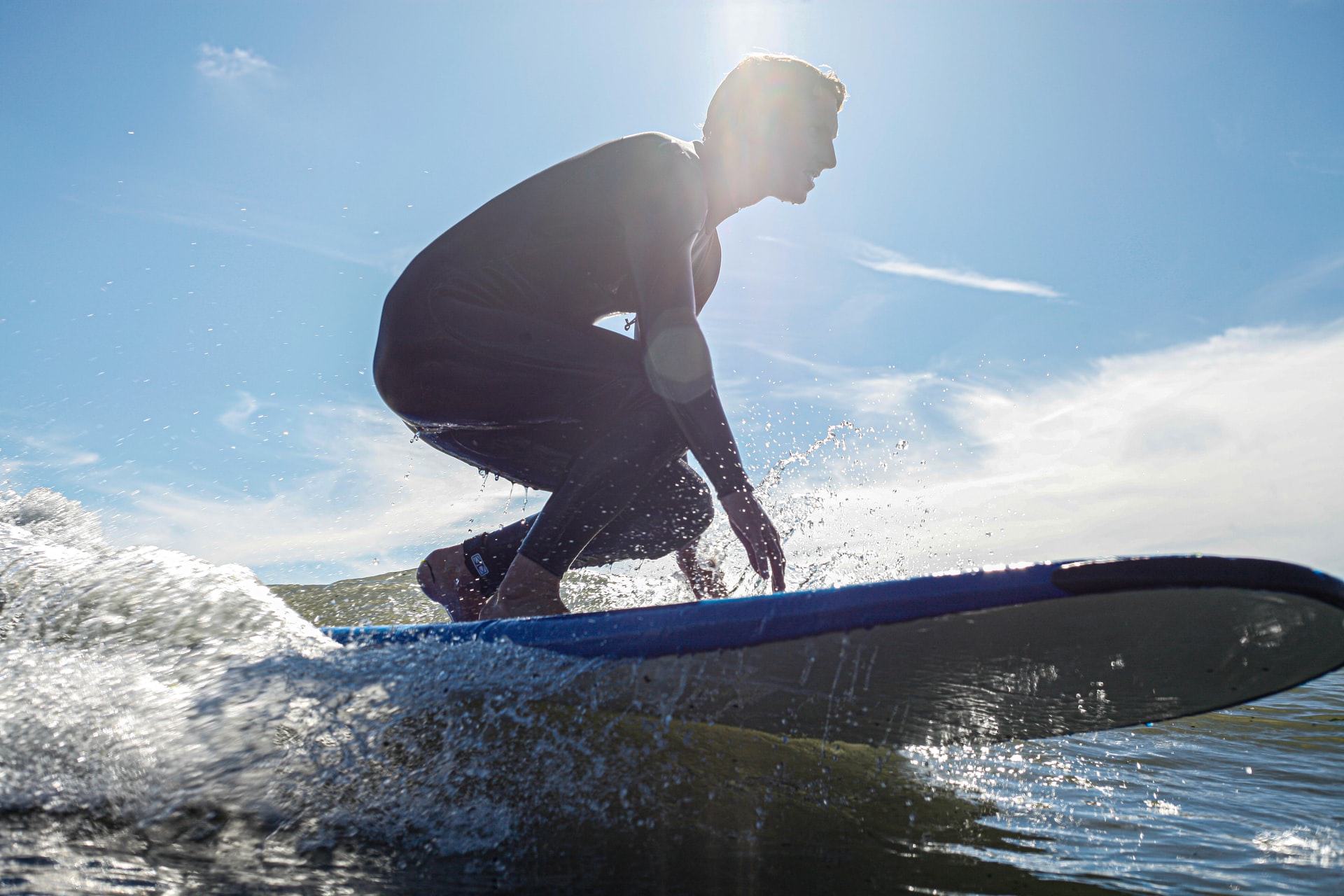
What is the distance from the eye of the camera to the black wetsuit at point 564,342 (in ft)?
6.03

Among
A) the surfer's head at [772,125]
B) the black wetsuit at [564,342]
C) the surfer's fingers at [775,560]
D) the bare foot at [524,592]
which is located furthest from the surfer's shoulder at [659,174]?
the bare foot at [524,592]

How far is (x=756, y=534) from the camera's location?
5.91ft

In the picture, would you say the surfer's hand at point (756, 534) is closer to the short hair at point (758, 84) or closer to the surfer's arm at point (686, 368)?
the surfer's arm at point (686, 368)

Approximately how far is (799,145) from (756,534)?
1036mm

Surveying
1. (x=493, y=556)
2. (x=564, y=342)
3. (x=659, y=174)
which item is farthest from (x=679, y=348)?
(x=493, y=556)

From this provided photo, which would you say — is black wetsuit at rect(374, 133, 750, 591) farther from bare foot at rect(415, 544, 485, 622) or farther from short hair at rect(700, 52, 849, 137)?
bare foot at rect(415, 544, 485, 622)

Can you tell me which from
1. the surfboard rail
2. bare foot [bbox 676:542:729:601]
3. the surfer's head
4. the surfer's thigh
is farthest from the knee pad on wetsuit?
the surfer's head

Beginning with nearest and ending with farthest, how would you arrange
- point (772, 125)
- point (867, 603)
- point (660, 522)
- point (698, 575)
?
point (867, 603)
point (772, 125)
point (660, 522)
point (698, 575)

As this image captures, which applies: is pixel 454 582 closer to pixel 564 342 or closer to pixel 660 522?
pixel 660 522

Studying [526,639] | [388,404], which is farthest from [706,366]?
[388,404]

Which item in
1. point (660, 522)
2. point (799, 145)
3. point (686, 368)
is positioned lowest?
point (660, 522)

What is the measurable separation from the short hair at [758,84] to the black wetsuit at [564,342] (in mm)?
134

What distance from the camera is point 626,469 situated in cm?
187

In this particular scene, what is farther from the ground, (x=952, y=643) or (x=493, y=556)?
(x=493, y=556)
